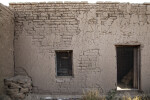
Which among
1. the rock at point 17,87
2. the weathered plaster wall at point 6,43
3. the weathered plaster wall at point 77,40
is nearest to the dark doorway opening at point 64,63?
the weathered plaster wall at point 77,40

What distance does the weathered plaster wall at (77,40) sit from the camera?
16.8ft

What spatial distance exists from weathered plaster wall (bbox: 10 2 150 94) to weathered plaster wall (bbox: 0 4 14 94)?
27 centimetres

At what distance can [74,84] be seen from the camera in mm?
5125

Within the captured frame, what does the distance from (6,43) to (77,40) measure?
2358 mm

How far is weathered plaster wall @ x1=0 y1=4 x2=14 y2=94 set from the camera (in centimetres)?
423

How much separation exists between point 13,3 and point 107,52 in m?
3.81

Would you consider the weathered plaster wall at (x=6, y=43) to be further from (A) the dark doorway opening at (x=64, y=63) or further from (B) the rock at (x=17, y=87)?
(A) the dark doorway opening at (x=64, y=63)

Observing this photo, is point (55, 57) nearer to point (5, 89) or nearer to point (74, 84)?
point (74, 84)

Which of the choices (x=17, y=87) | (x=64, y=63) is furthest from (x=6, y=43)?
(x=64, y=63)

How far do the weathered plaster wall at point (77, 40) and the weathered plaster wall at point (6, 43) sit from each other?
0.27 metres

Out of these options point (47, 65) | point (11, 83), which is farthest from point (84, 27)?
point (11, 83)

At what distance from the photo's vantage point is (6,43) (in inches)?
178

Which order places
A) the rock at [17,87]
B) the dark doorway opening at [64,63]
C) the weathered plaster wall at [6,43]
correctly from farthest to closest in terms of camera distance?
the dark doorway opening at [64,63] < the rock at [17,87] < the weathered plaster wall at [6,43]

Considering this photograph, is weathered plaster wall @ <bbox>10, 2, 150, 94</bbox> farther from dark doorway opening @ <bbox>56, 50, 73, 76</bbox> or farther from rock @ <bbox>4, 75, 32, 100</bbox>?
rock @ <bbox>4, 75, 32, 100</bbox>
